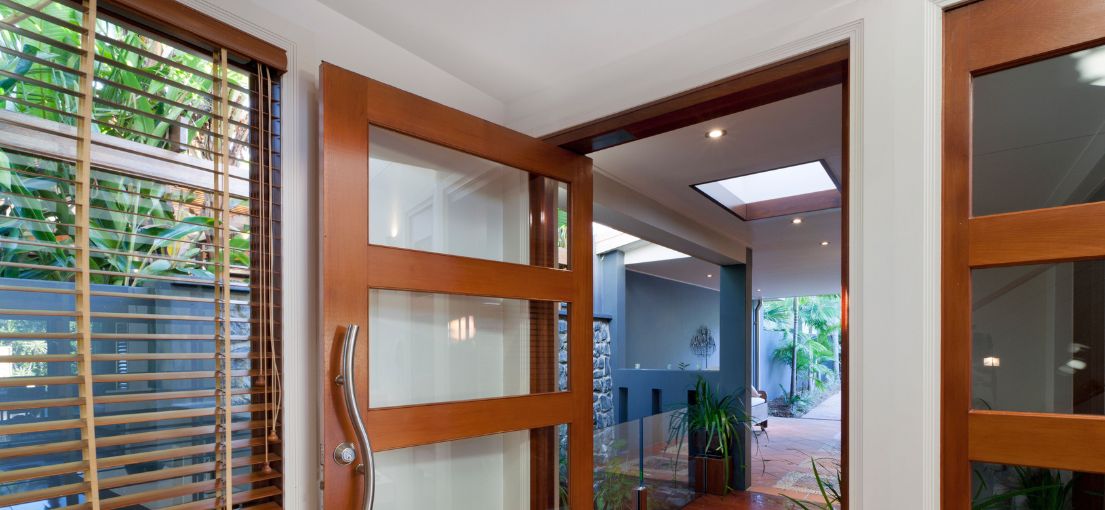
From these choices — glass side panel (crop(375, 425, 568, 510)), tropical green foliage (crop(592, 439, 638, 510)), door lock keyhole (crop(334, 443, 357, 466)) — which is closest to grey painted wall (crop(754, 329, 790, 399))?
tropical green foliage (crop(592, 439, 638, 510))

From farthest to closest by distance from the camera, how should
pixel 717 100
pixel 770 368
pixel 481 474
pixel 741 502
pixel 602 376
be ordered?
pixel 770 368, pixel 602 376, pixel 741 502, pixel 481 474, pixel 717 100

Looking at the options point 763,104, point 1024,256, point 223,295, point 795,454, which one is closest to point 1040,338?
point 1024,256

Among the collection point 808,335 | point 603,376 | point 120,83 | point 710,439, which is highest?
point 120,83

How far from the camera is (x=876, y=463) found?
1.27 m

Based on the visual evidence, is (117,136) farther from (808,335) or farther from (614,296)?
(808,335)

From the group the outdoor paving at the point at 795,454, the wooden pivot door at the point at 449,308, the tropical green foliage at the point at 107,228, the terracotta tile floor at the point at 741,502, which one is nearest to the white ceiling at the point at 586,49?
the wooden pivot door at the point at 449,308

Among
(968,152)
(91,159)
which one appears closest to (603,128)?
(968,152)

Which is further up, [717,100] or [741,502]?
[717,100]

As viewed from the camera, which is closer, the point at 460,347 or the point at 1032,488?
the point at 1032,488

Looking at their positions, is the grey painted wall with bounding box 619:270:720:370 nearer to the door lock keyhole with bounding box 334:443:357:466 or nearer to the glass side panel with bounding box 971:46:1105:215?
the door lock keyhole with bounding box 334:443:357:466

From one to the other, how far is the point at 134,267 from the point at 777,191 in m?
3.79

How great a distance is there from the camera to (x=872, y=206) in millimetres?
1312

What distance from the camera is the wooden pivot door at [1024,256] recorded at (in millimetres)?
1109

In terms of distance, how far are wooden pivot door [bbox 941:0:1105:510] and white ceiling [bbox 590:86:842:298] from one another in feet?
3.44
